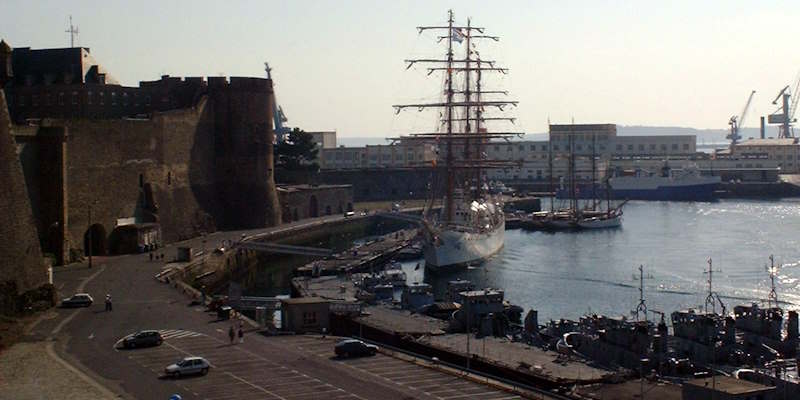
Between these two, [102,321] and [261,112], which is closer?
[102,321]

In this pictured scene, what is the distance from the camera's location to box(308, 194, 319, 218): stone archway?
74.6 metres

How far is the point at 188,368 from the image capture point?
2470 cm

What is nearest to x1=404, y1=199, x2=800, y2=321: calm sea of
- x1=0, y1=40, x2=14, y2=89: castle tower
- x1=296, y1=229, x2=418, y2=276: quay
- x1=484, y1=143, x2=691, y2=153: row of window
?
x1=296, y1=229, x2=418, y2=276: quay

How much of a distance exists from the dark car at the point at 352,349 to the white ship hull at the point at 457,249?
96.9ft

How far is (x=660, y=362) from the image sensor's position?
26719 mm

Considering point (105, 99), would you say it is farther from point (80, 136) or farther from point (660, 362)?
point (660, 362)

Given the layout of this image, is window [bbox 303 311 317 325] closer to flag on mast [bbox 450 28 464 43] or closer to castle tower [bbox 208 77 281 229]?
castle tower [bbox 208 77 281 229]

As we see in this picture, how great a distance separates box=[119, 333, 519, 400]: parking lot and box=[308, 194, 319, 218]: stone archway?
150 ft

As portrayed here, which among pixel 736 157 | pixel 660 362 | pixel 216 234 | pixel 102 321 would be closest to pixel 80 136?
pixel 216 234

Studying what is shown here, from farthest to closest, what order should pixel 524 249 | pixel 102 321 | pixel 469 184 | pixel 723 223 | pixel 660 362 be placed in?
pixel 723 223 < pixel 469 184 < pixel 524 249 < pixel 102 321 < pixel 660 362

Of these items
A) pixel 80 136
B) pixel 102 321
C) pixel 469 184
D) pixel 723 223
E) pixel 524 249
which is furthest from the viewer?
pixel 723 223

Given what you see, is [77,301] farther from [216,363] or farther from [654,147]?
[654,147]

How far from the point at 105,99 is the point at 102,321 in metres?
31.0

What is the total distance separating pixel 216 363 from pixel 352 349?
3036 millimetres
